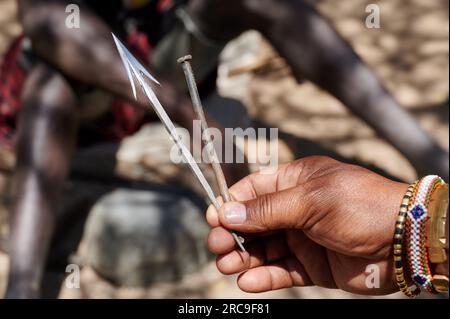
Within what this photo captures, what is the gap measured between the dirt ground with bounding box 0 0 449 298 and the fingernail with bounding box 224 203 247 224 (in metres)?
0.69

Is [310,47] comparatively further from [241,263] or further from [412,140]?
[241,263]

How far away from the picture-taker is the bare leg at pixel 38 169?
145 cm

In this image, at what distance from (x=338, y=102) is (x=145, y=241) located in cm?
89

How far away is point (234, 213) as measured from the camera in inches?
34.5

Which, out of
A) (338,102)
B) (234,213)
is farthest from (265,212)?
(338,102)

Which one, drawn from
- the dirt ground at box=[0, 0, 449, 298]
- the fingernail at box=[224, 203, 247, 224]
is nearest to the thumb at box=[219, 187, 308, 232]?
the fingernail at box=[224, 203, 247, 224]

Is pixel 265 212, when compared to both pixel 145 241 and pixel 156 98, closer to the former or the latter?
pixel 156 98

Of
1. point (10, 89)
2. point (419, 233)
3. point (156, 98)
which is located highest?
point (10, 89)

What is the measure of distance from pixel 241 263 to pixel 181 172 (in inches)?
34.6

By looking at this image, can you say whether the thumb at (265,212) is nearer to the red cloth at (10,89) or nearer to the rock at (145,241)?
the rock at (145,241)

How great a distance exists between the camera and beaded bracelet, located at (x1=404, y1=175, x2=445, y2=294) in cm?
84

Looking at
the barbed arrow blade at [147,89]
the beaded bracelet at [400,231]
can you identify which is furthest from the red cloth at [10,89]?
the beaded bracelet at [400,231]

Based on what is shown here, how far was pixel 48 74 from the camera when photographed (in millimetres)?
1524

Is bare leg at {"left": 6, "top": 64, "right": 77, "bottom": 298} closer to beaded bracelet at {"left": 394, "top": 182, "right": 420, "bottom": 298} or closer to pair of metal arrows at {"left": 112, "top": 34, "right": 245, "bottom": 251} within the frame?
pair of metal arrows at {"left": 112, "top": 34, "right": 245, "bottom": 251}
